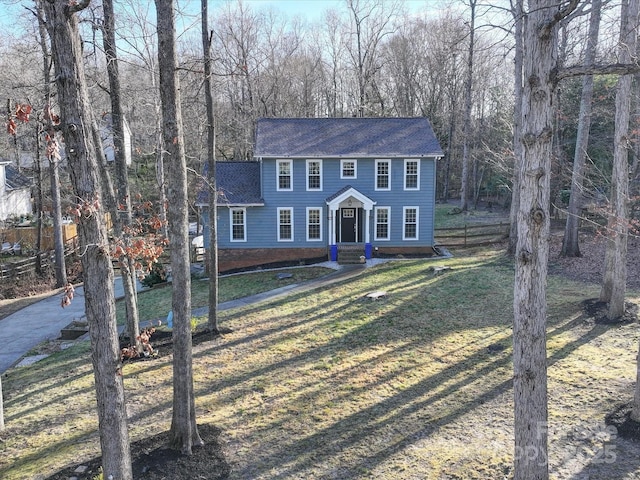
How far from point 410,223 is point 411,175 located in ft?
7.28

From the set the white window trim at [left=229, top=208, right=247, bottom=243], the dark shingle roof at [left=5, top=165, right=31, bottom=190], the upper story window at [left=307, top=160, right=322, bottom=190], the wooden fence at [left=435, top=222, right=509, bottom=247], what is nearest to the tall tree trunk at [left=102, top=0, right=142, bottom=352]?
A: the white window trim at [left=229, top=208, right=247, bottom=243]

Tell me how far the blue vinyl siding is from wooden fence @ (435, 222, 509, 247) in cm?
349

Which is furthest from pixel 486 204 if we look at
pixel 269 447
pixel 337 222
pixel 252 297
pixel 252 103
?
pixel 269 447

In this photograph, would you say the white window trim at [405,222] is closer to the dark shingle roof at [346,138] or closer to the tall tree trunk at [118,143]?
the dark shingle roof at [346,138]

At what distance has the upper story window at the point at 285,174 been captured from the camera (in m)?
22.0

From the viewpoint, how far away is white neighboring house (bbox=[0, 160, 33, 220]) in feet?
102

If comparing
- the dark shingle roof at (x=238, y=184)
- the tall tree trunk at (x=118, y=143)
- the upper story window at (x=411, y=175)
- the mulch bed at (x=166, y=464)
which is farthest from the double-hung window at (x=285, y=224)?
the mulch bed at (x=166, y=464)

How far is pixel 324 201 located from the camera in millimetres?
22219

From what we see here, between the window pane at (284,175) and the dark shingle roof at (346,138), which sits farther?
the window pane at (284,175)

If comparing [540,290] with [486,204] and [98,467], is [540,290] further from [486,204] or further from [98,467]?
[486,204]

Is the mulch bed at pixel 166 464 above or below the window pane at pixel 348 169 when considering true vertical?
below

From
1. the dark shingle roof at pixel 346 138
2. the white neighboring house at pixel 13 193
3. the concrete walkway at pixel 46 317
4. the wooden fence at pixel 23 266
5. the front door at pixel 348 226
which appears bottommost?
the concrete walkway at pixel 46 317

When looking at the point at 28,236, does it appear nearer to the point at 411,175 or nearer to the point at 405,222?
the point at 405,222

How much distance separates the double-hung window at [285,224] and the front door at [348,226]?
231cm
